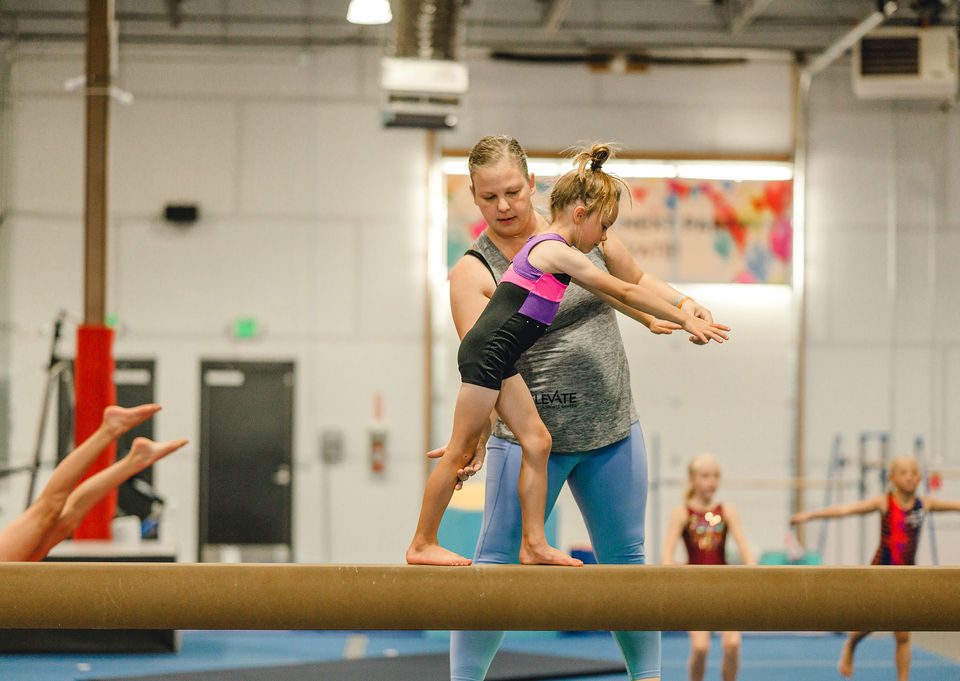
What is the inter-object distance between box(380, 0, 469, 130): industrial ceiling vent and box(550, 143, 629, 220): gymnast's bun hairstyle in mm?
5362

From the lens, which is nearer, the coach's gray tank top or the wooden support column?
the coach's gray tank top

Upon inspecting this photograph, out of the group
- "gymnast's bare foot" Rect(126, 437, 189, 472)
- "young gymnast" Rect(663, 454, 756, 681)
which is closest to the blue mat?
"young gymnast" Rect(663, 454, 756, 681)

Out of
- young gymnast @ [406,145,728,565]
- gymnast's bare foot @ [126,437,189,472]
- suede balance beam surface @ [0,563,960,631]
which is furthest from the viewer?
gymnast's bare foot @ [126,437,189,472]

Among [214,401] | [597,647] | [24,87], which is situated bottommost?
[597,647]

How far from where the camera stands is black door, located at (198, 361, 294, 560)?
10.2m

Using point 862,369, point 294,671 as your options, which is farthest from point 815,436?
point 294,671

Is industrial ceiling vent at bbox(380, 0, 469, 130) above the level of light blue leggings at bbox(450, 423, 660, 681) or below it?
above

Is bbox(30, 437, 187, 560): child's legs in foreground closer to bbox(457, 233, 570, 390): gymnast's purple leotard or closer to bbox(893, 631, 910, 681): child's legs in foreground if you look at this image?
bbox(457, 233, 570, 390): gymnast's purple leotard

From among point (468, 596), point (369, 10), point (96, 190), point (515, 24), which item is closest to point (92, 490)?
point (468, 596)

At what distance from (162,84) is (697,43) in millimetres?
5071

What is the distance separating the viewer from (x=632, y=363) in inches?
412

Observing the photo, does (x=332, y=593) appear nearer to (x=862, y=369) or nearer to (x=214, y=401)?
(x=214, y=401)

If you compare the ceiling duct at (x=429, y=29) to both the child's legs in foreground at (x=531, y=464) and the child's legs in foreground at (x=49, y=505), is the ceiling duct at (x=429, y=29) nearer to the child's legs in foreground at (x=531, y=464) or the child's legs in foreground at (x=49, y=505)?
the child's legs in foreground at (x=49, y=505)

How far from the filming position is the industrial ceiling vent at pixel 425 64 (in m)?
7.88
